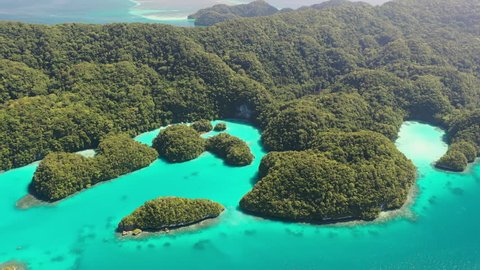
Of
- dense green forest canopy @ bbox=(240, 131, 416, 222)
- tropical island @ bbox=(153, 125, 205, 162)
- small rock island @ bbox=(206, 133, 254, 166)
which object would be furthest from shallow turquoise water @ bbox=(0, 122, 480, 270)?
tropical island @ bbox=(153, 125, 205, 162)

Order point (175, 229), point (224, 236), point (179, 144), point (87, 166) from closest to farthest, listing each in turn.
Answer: point (224, 236), point (175, 229), point (87, 166), point (179, 144)

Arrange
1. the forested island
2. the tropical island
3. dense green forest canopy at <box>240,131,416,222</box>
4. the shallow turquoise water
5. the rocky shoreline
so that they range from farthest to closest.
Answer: the tropical island
the forested island
dense green forest canopy at <box>240,131,416,222</box>
the rocky shoreline
the shallow turquoise water

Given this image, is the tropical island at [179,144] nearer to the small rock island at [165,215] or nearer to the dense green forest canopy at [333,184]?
the dense green forest canopy at [333,184]

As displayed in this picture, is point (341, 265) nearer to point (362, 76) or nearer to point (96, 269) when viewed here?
point (96, 269)

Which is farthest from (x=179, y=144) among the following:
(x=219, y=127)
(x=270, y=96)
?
(x=270, y=96)

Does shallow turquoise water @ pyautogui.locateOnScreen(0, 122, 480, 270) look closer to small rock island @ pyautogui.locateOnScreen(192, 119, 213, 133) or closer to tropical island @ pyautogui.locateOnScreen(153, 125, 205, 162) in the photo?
tropical island @ pyautogui.locateOnScreen(153, 125, 205, 162)

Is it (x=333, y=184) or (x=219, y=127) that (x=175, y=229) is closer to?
(x=333, y=184)

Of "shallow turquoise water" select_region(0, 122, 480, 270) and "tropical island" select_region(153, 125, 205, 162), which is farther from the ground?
"tropical island" select_region(153, 125, 205, 162)
